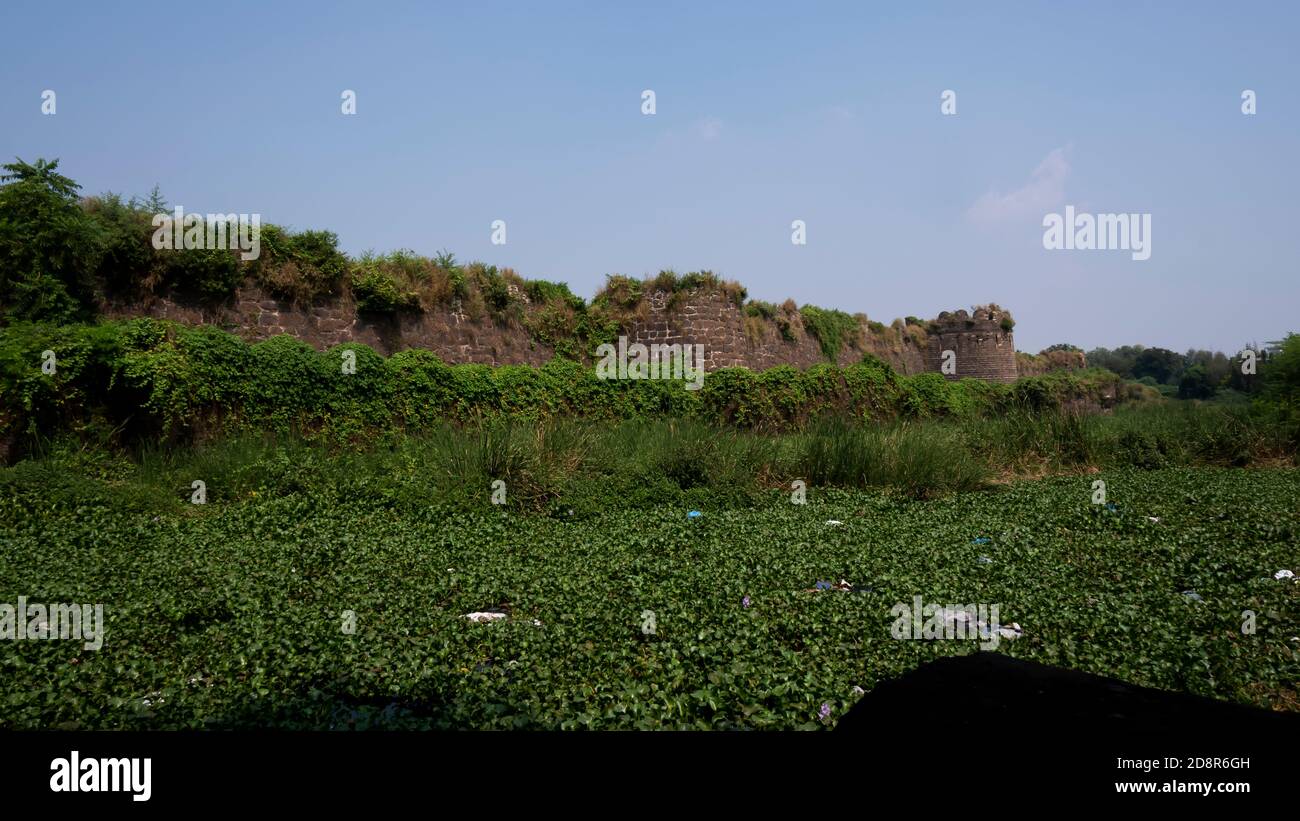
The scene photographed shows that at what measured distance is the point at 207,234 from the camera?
1266 cm

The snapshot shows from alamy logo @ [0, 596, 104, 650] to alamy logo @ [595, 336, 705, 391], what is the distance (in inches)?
431

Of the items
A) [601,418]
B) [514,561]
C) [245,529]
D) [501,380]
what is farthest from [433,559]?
[601,418]

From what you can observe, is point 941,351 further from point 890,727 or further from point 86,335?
point 890,727

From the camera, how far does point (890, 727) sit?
4.99 feet

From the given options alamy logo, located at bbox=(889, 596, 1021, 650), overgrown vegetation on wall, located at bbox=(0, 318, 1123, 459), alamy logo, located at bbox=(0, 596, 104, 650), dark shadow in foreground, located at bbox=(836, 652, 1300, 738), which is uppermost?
overgrown vegetation on wall, located at bbox=(0, 318, 1123, 459)

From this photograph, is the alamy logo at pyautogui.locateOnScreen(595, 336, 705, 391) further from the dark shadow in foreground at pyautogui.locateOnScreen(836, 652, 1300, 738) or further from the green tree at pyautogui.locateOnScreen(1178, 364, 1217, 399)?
the green tree at pyautogui.locateOnScreen(1178, 364, 1217, 399)

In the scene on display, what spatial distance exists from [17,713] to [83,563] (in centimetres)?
301
